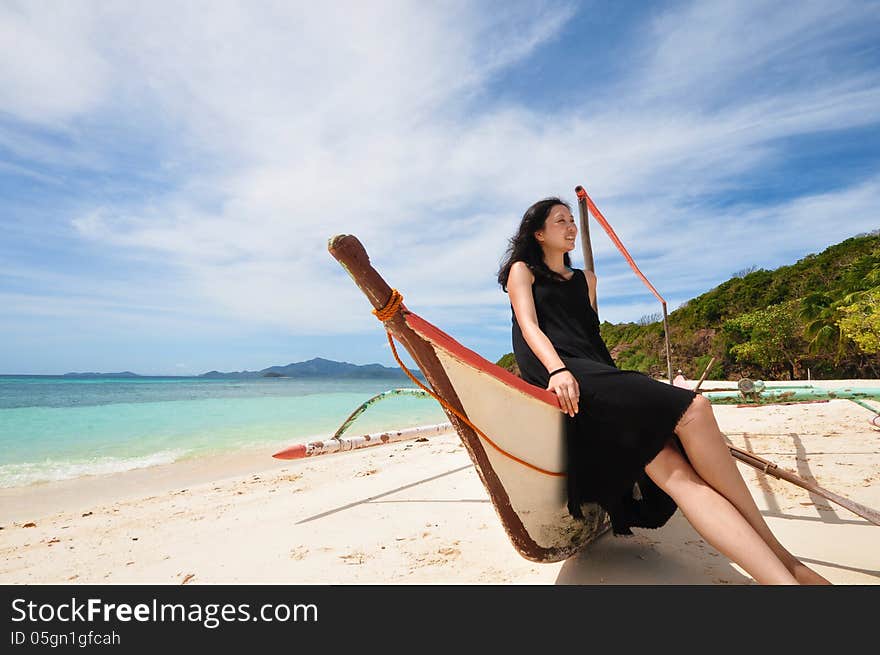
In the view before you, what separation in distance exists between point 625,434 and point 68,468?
26.5 ft

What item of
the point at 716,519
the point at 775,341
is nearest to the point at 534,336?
the point at 716,519

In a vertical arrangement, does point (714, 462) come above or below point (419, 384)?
below

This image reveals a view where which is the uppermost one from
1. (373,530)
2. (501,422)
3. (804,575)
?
(501,422)

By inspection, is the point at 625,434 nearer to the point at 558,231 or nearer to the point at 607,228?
the point at 558,231

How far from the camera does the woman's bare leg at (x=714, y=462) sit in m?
1.48

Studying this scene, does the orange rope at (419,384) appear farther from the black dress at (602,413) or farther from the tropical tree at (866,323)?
the tropical tree at (866,323)

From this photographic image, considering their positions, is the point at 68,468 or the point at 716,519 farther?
the point at 68,468

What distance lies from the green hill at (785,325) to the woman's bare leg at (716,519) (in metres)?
10.1

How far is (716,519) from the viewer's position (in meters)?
1.43

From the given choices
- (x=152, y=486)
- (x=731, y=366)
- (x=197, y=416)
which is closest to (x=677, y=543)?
(x=152, y=486)


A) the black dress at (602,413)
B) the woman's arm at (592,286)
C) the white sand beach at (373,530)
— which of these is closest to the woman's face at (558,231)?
the black dress at (602,413)

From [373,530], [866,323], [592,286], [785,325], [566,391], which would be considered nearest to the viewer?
[566,391]

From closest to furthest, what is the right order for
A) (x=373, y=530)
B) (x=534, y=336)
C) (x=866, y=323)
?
(x=534, y=336)
(x=373, y=530)
(x=866, y=323)

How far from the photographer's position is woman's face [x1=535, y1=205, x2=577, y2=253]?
81.5 inches
